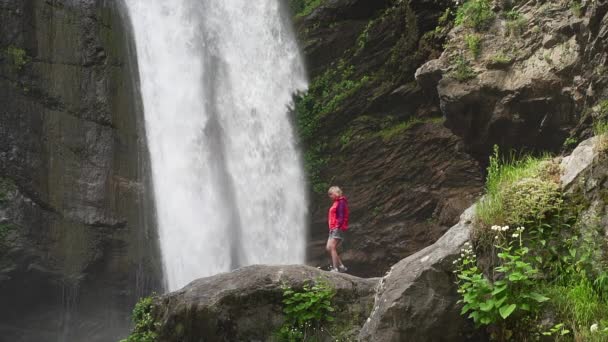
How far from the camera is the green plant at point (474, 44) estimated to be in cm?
1132

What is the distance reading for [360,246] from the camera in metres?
15.0

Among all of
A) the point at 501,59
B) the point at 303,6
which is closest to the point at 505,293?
the point at 501,59

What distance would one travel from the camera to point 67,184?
49.1 ft

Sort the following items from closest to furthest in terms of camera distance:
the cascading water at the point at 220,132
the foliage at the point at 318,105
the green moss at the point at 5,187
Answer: the green moss at the point at 5,187 → the cascading water at the point at 220,132 → the foliage at the point at 318,105

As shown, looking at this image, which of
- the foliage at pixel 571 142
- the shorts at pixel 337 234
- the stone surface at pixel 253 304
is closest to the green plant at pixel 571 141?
the foliage at pixel 571 142

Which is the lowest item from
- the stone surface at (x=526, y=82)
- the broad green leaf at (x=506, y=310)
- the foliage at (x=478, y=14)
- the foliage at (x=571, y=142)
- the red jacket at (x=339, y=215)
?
the broad green leaf at (x=506, y=310)

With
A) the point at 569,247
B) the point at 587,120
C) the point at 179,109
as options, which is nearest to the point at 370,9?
the point at 179,109

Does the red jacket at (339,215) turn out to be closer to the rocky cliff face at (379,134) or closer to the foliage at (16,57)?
the rocky cliff face at (379,134)

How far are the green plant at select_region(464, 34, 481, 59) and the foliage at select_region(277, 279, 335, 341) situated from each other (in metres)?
6.54

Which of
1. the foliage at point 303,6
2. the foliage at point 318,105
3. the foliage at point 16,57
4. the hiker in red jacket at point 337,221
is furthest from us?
the foliage at point 303,6

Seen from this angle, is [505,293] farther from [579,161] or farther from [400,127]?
[400,127]

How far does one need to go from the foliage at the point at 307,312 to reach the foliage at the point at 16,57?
1178 cm

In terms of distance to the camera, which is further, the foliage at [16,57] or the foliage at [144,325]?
the foliage at [16,57]

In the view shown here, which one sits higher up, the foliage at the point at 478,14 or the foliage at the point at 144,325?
the foliage at the point at 478,14
